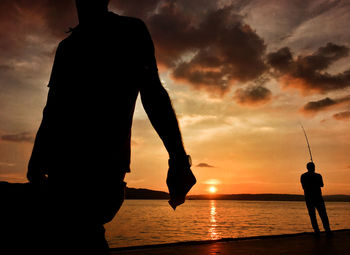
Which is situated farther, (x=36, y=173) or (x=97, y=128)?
(x=36, y=173)

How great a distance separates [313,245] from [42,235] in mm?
7352

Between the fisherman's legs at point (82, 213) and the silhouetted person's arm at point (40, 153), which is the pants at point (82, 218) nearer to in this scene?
the fisherman's legs at point (82, 213)

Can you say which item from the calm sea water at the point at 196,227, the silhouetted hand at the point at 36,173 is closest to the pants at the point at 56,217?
the silhouetted hand at the point at 36,173

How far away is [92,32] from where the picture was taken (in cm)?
133

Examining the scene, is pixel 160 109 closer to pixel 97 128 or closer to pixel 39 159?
pixel 97 128

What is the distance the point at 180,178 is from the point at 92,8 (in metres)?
0.83

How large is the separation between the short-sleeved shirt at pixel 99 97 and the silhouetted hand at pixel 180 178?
183 millimetres

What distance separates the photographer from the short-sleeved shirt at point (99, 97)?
1171 mm

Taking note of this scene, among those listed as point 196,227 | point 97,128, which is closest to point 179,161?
point 97,128

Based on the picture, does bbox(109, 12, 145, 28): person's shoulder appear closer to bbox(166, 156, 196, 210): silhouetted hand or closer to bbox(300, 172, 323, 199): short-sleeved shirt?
bbox(166, 156, 196, 210): silhouetted hand

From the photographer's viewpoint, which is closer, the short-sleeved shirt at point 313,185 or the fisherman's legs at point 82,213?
the fisherman's legs at point 82,213

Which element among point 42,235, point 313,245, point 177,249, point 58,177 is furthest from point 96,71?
point 313,245

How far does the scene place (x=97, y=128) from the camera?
117 cm

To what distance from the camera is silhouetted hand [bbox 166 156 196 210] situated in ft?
4.03
